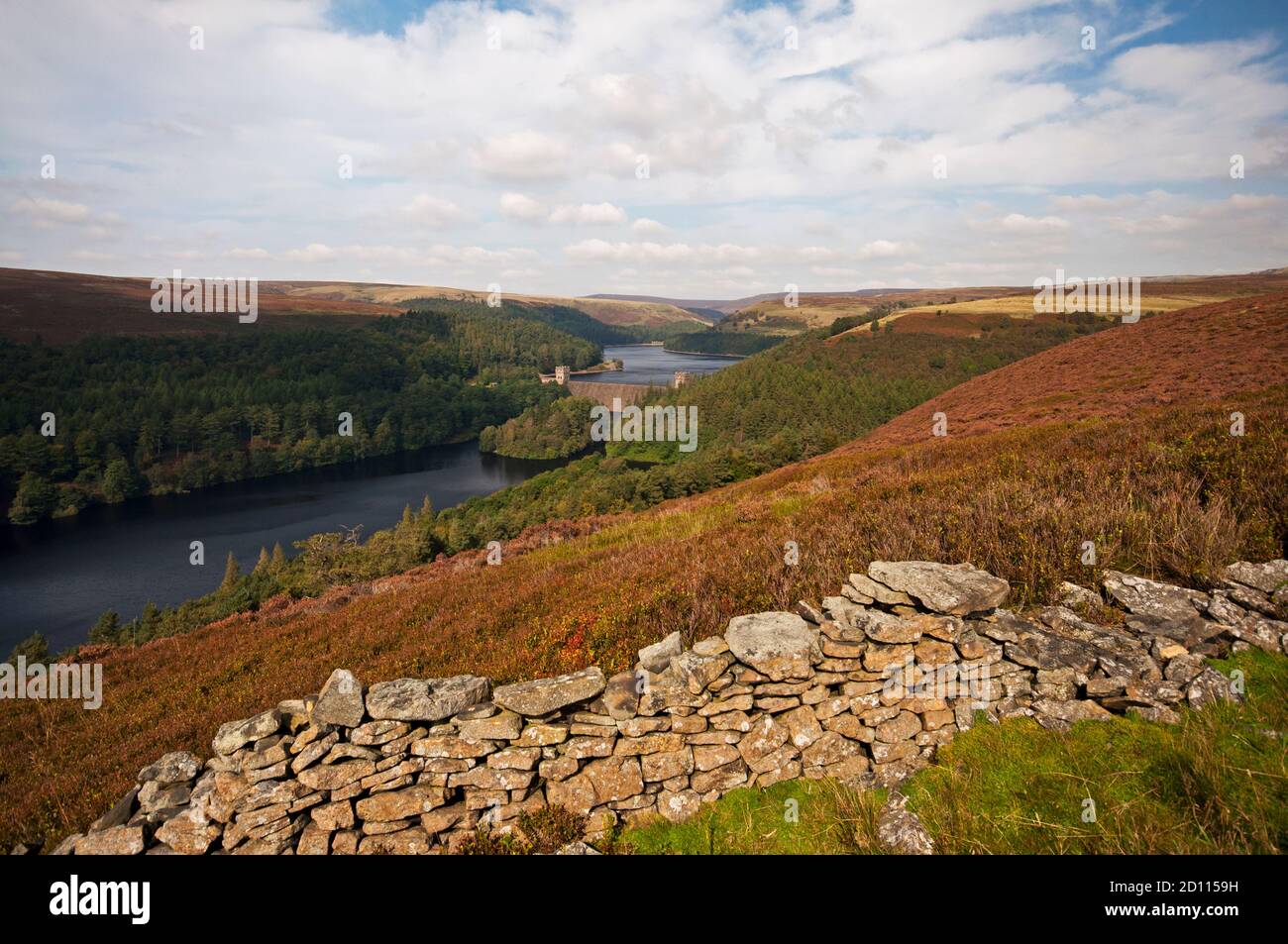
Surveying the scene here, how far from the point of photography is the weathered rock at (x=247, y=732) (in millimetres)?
5332

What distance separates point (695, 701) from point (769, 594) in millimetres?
2131

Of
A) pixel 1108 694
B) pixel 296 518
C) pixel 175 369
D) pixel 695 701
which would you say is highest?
pixel 175 369

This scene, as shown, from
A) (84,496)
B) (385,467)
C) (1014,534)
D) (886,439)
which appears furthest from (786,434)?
(84,496)

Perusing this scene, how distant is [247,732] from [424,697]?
67.7 inches

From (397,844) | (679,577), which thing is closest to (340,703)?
(397,844)

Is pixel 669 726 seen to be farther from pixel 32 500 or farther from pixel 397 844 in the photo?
pixel 32 500

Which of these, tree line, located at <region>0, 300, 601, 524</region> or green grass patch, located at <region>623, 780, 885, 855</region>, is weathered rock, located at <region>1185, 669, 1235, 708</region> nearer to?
green grass patch, located at <region>623, 780, 885, 855</region>

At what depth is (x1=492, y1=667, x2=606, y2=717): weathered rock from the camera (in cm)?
520

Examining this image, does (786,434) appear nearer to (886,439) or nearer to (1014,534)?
(886,439)

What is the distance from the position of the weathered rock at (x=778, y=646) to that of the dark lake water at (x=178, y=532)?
169 ft

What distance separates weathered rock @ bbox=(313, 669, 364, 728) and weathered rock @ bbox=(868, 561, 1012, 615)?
5309 millimetres

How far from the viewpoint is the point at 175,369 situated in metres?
113

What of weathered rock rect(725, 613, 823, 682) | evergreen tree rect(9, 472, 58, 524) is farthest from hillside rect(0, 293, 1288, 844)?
evergreen tree rect(9, 472, 58, 524)

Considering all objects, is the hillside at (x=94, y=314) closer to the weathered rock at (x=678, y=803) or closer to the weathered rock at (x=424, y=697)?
the weathered rock at (x=424, y=697)
